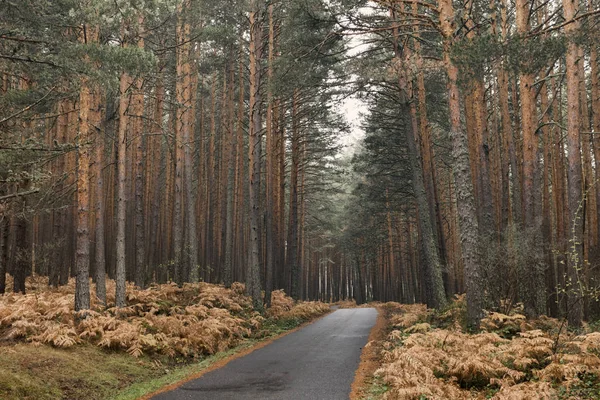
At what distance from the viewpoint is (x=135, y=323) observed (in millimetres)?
10781

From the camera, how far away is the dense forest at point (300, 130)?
10.2 metres

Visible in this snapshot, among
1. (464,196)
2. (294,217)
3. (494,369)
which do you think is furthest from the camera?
(294,217)

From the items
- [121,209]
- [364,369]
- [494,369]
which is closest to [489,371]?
[494,369]

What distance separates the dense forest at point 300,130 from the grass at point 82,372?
2371 millimetres

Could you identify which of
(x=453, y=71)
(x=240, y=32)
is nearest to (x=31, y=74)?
(x=453, y=71)

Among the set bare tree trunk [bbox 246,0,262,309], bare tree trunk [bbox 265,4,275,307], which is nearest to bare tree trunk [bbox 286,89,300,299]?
bare tree trunk [bbox 265,4,275,307]

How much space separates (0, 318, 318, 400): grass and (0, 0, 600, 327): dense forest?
7.78 feet

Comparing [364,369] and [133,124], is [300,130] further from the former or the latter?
[364,369]

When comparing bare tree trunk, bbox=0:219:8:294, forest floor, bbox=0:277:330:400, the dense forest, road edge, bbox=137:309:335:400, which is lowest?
road edge, bbox=137:309:335:400

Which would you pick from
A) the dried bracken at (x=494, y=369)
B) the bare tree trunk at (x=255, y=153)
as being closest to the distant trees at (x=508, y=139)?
the dried bracken at (x=494, y=369)

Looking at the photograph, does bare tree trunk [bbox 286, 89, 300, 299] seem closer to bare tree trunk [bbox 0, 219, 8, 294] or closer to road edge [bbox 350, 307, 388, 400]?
road edge [bbox 350, 307, 388, 400]

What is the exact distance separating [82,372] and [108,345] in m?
1.48

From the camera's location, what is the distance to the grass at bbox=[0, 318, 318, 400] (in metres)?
6.64

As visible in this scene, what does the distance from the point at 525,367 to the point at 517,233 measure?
522 centimetres
